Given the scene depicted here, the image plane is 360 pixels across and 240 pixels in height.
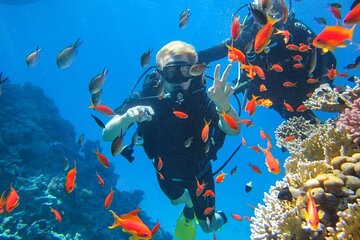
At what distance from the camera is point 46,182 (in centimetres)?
1138

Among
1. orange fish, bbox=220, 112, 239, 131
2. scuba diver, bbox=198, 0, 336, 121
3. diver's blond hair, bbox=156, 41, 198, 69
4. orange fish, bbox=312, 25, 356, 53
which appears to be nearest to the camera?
orange fish, bbox=312, 25, 356, 53

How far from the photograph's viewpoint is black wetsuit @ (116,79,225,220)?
5676 millimetres

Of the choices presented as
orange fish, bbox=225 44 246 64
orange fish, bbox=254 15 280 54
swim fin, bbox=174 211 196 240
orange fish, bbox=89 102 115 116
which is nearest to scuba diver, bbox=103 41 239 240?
orange fish, bbox=89 102 115 116

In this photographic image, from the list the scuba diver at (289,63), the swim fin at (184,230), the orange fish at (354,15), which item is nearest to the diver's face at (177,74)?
the scuba diver at (289,63)

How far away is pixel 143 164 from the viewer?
7069cm

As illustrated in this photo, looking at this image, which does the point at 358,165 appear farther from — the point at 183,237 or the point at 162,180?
the point at 183,237

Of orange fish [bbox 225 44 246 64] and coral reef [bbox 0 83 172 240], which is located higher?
coral reef [bbox 0 83 172 240]

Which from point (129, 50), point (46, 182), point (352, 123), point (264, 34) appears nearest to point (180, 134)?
point (264, 34)

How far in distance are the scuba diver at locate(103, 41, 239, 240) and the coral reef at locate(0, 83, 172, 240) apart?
202 centimetres

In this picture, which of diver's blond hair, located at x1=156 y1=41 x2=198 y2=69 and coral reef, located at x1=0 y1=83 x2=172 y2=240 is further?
coral reef, located at x1=0 y1=83 x2=172 y2=240

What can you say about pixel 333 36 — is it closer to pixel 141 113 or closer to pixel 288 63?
pixel 141 113

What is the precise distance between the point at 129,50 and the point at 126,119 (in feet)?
464

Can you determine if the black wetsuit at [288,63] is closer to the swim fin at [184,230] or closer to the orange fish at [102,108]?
the orange fish at [102,108]

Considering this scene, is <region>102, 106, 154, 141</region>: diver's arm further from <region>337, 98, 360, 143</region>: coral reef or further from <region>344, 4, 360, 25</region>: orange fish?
<region>344, 4, 360, 25</region>: orange fish
